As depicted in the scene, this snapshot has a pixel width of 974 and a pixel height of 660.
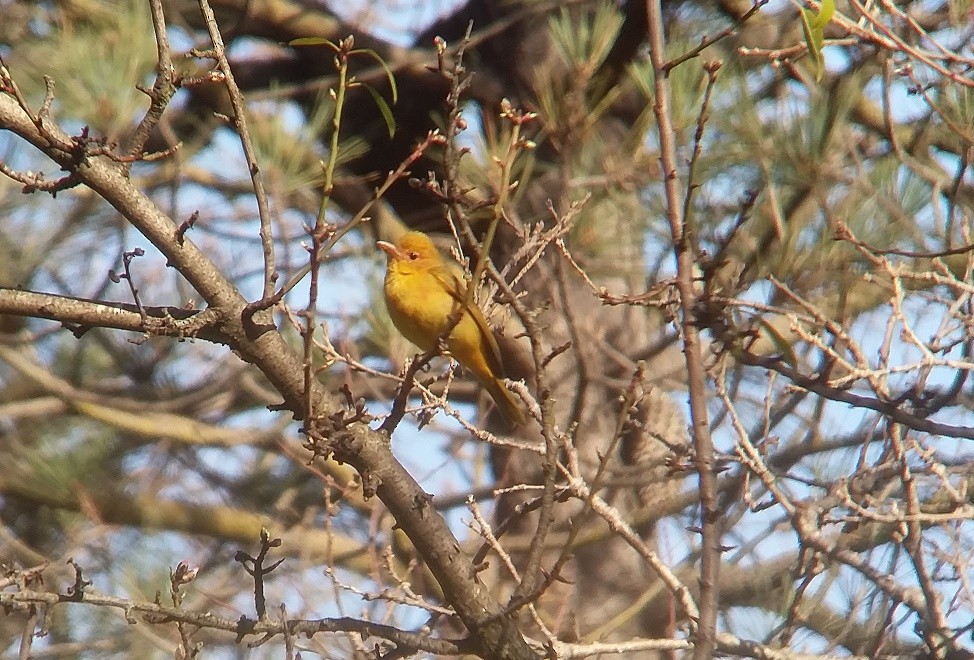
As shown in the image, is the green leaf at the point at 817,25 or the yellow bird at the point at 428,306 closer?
the green leaf at the point at 817,25

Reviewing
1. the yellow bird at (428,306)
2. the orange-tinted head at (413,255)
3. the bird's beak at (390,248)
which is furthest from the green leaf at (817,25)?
the orange-tinted head at (413,255)

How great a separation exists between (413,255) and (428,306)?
0.31 m

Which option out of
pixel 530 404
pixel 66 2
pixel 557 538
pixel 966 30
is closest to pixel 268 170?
pixel 66 2

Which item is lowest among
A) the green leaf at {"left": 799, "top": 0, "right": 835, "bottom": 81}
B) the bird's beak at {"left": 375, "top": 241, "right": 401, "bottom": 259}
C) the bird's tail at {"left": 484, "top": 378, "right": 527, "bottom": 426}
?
the green leaf at {"left": 799, "top": 0, "right": 835, "bottom": 81}

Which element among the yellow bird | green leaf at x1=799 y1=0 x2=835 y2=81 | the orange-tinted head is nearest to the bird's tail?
the yellow bird

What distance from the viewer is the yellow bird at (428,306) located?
332 cm

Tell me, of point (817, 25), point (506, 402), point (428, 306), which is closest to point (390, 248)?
point (428, 306)

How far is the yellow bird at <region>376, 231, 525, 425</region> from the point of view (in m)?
3.32

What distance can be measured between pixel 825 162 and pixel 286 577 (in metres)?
2.61

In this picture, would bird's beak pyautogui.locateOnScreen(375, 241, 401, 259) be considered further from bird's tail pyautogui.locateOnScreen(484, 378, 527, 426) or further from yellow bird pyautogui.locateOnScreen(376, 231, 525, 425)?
bird's tail pyautogui.locateOnScreen(484, 378, 527, 426)

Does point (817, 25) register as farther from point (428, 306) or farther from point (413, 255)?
point (413, 255)

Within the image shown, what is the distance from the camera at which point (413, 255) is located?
3574 mm

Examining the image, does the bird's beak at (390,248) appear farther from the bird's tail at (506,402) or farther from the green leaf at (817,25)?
the green leaf at (817,25)

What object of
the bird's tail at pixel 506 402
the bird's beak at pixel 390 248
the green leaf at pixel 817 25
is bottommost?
the green leaf at pixel 817 25
